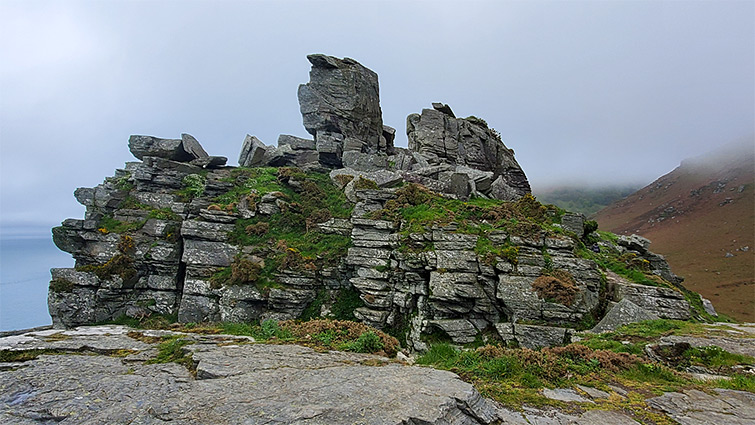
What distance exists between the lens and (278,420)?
14.8 ft

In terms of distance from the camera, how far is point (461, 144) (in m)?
40.9

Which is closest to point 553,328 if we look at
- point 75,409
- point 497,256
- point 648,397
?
point 497,256

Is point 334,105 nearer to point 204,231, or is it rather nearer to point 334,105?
point 334,105

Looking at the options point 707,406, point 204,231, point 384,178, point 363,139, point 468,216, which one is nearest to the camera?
point 707,406

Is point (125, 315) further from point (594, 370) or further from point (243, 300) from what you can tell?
point (594, 370)

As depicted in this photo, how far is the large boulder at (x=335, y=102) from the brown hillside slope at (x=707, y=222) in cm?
5557

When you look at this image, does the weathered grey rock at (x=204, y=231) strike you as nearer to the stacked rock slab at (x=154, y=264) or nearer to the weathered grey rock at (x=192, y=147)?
the stacked rock slab at (x=154, y=264)

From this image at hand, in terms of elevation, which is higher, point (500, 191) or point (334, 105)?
point (334, 105)

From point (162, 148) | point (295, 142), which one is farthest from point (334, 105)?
point (162, 148)

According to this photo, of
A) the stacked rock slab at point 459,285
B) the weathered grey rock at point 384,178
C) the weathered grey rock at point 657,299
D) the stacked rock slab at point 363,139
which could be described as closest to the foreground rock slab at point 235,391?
the stacked rock slab at point 459,285

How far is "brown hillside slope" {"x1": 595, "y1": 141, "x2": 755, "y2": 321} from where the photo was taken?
48031 mm

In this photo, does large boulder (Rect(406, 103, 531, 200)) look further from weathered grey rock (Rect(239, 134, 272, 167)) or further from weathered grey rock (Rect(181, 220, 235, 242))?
weathered grey rock (Rect(181, 220, 235, 242))

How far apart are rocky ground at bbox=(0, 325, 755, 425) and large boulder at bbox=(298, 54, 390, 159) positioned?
107 ft

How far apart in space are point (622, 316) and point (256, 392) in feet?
60.7
